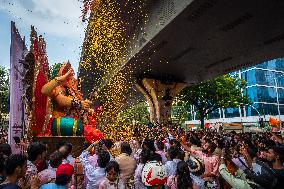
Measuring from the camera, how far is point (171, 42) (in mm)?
12500

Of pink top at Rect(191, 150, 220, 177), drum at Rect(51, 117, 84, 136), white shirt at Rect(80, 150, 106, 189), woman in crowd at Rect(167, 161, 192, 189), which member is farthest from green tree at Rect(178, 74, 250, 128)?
woman in crowd at Rect(167, 161, 192, 189)

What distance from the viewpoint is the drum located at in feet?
27.2

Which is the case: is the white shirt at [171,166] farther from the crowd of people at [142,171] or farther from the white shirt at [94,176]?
the white shirt at [94,176]

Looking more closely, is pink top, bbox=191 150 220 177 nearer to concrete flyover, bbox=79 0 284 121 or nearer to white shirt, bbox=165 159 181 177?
white shirt, bbox=165 159 181 177

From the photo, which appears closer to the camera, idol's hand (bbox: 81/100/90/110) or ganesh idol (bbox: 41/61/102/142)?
ganesh idol (bbox: 41/61/102/142)

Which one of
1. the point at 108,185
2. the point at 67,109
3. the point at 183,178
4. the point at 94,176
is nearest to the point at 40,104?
the point at 67,109

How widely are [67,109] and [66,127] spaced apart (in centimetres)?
90

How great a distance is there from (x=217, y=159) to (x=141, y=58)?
32.4ft

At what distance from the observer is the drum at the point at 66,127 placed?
27.2ft

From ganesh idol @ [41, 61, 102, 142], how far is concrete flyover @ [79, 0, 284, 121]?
12.6 feet

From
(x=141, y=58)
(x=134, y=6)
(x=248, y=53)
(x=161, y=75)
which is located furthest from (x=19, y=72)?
(x=161, y=75)

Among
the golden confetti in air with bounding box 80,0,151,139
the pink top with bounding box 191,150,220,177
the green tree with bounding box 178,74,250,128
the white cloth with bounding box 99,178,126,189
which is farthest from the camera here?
the green tree with bounding box 178,74,250,128

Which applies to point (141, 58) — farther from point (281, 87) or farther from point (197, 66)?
point (281, 87)

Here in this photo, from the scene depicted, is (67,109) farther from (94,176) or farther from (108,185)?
(108,185)
